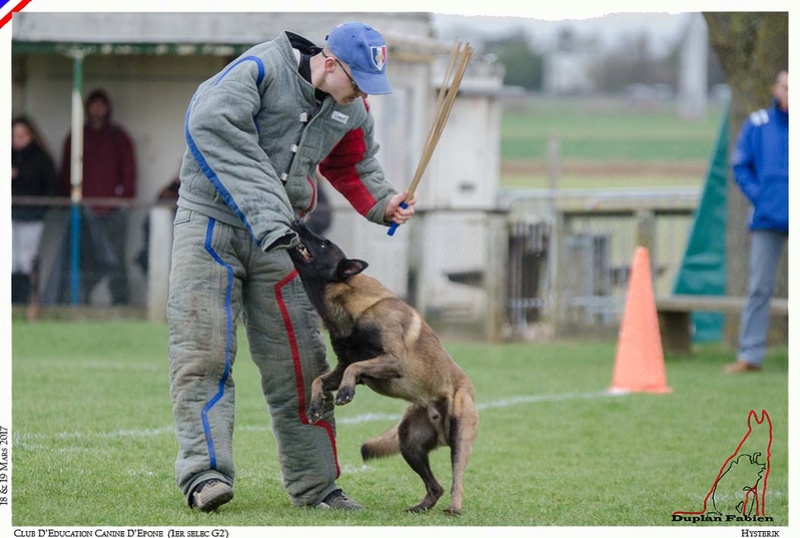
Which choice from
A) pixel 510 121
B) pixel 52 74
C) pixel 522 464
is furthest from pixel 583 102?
pixel 522 464

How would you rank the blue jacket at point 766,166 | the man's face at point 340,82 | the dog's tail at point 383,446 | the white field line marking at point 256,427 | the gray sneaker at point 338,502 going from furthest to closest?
the blue jacket at point 766,166, the white field line marking at point 256,427, the dog's tail at point 383,446, the gray sneaker at point 338,502, the man's face at point 340,82

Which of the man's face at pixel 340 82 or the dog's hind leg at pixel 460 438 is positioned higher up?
the man's face at pixel 340 82

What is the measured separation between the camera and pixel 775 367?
39.1 feet

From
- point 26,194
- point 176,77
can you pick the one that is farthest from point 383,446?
point 176,77

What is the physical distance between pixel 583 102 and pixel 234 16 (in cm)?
5699

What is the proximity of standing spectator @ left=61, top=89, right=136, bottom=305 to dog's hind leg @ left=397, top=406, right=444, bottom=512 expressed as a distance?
9.35m

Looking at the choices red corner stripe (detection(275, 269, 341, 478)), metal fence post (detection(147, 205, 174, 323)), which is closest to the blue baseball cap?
red corner stripe (detection(275, 269, 341, 478))

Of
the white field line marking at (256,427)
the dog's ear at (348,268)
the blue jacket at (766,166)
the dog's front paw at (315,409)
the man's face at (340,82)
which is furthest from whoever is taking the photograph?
the blue jacket at (766,166)

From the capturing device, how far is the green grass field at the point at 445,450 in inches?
228

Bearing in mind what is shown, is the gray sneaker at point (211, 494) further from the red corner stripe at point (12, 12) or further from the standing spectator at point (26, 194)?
the standing spectator at point (26, 194)

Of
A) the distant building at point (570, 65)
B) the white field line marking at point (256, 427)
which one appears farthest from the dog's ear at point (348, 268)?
the distant building at point (570, 65)

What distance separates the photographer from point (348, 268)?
18.9 feet

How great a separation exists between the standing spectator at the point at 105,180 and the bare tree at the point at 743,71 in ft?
22.6

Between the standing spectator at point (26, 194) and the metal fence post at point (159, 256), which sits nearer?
the metal fence post at point (159, 256)
